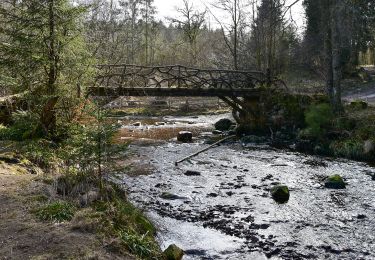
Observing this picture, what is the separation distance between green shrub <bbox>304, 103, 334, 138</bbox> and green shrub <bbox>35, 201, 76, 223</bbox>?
1306cm

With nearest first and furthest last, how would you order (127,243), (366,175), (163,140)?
1. (127,243)
2. (366,175)
3. (163,140)

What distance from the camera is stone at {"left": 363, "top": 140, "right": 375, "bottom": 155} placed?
49.6 ft

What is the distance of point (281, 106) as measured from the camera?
2136cm

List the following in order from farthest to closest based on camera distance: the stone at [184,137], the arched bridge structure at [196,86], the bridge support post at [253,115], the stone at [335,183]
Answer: the bridge support post at [253,115]
the stone at [184,137]
the arched bridge structure at [196,86]
the stone at [335,183]

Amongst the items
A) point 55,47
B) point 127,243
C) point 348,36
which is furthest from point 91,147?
point 348,36

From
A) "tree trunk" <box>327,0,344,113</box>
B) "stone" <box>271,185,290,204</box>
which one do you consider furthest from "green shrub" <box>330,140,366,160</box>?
"stone" <box>271,185,290,204</box>

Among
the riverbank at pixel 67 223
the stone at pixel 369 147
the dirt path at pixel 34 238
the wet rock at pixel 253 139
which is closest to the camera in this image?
the dirt path at pixel 34 238

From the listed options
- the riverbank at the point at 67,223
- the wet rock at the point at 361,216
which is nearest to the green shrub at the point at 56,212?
the riverbank at the point at 67,223

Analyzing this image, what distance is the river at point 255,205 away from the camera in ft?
26.1

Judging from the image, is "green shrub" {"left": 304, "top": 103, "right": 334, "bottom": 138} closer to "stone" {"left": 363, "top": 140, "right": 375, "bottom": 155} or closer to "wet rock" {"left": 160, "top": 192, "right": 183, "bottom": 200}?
"stone" {"left": 363, "top": 140, "right": 375, "bottom": 155}

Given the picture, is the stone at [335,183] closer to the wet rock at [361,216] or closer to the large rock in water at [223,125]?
the wet rock at [361,216]

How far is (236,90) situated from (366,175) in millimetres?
10177

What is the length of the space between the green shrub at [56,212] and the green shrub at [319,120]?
13063 mm

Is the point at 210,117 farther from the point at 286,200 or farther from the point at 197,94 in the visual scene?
the point at 286,200
